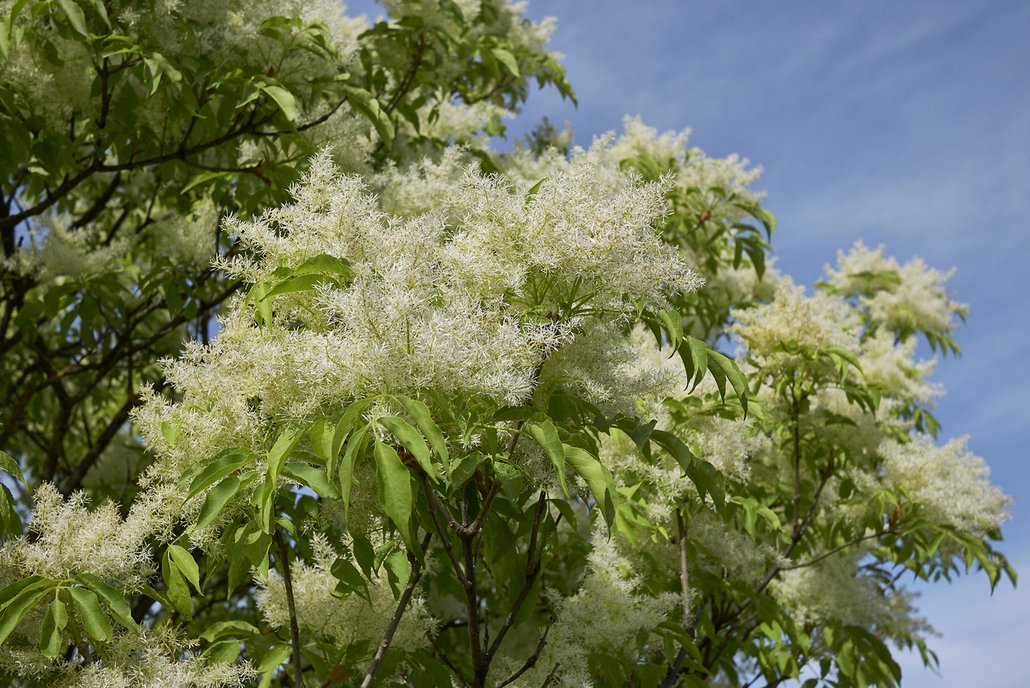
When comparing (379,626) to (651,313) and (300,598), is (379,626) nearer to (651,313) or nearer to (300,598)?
(300,598)

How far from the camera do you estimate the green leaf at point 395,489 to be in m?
1.65

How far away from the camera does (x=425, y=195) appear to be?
3.68 m

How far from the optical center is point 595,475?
1.85m

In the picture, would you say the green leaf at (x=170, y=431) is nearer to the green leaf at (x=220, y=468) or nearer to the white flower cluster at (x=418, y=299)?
the white flower cluster at (x=418, y=299)

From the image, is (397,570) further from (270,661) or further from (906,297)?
(906,297)

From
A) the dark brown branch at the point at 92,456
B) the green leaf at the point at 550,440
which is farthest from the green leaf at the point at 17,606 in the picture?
the dark brown branch at the point at 92,456

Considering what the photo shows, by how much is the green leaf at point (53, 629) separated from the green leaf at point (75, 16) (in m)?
1.85

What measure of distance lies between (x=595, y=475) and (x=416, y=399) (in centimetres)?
38

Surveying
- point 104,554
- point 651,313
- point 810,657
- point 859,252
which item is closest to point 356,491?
point 104,554

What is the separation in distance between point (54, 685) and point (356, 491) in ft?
2.75

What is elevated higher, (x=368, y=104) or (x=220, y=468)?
(x=368, y=104)

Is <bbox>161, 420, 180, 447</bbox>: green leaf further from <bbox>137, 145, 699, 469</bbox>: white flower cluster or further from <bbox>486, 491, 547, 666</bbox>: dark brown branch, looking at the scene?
<bbox>486, 491, 547, 666</bbox>: dark brown branch

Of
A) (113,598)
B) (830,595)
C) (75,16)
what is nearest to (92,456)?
(75,16)

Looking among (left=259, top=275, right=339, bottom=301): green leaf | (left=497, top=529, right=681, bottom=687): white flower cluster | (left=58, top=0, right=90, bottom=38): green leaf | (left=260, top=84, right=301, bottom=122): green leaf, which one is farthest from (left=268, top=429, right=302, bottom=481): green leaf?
(left=58, top=0, right=90, bottom=38): green leaf
